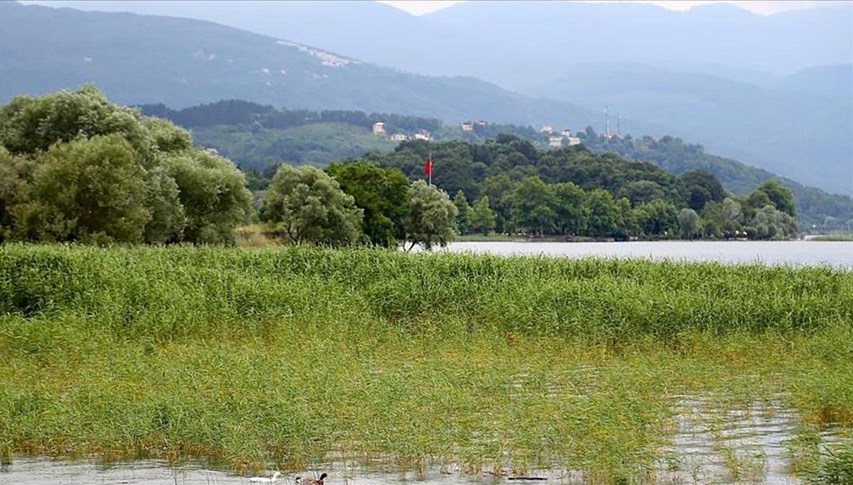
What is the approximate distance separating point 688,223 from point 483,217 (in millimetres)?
24810

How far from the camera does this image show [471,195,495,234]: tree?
471 ft

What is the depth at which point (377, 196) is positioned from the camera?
3669 inches

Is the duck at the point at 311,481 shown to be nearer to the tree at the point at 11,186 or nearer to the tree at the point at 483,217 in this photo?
the tree at the point at 11,186

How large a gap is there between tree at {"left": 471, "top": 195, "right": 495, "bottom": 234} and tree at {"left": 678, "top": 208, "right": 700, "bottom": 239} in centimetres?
2288

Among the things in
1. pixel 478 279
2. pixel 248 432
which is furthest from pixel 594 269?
pixel 248 432

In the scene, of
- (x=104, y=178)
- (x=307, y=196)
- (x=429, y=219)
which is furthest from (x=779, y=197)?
(x=104, y=178)

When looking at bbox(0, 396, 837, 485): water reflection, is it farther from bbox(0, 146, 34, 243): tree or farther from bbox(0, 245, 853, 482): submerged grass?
bbox(0, 146, 34, 243): tree

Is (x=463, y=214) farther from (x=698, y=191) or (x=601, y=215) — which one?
(x=698, y=191)

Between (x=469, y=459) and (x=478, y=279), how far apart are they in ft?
67.1

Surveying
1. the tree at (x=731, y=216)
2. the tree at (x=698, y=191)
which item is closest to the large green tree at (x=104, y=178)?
the tree at (x=731, y=216)

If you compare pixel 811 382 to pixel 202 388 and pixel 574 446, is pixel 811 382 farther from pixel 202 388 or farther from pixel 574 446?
pixel 202 388

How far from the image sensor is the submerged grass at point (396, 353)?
18.8 meters

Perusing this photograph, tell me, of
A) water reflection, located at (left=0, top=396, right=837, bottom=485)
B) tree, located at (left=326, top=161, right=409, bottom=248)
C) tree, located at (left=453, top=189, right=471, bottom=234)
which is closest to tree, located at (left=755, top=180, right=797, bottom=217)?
tree, located at (left=453, top=189, right=471, bottom=234)

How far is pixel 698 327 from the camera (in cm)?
3284
